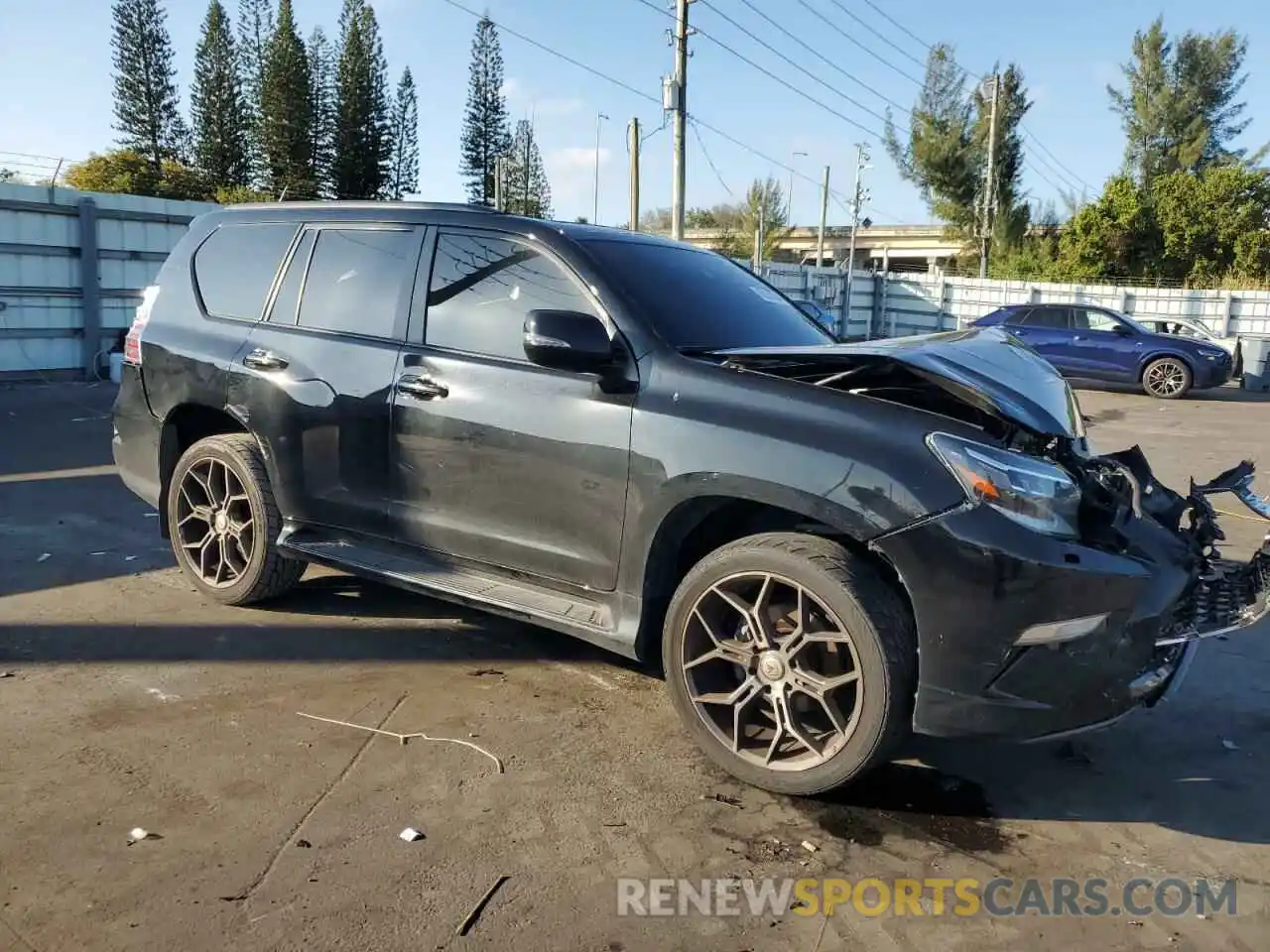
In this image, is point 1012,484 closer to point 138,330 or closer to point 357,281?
point 357,281

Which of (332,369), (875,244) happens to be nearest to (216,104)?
(875,244)

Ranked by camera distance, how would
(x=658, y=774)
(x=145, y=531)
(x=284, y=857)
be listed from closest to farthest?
(x=284, y=857) → (x=658, y=774) → (x=145, y=531)

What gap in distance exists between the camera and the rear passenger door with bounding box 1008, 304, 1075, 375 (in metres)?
17.9

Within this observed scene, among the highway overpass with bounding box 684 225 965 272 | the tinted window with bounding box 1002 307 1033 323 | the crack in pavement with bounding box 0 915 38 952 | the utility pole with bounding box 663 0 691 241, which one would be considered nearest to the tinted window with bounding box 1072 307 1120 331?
the tinted window with bounding box 1002 307 1033 323

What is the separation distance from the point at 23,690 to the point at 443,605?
182cm

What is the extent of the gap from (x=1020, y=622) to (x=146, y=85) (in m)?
56.8

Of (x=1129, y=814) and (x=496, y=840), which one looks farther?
(x=1129, y=814)

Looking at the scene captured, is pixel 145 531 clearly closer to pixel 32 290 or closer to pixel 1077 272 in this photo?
pixel 32 290

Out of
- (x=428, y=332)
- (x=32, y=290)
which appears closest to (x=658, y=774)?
(x=428, y=332)

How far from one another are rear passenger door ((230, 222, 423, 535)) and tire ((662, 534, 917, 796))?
157cm

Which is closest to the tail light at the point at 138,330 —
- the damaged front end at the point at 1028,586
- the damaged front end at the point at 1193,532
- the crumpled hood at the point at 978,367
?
the crumpled hood at the point at 978,367

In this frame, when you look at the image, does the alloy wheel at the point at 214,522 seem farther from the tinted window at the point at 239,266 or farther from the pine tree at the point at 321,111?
the pine tree at the point at 321,111

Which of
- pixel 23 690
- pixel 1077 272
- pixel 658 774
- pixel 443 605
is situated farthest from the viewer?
pixel 1077 272

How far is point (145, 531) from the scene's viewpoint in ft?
20.5
